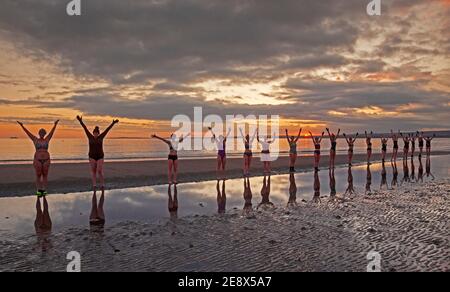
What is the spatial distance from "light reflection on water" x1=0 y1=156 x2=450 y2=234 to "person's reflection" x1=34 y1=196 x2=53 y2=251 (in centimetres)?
16

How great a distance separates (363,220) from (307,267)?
492 cm

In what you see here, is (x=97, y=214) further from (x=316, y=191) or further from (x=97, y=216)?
(x=316, y=191)

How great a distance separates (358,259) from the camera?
7.48 m

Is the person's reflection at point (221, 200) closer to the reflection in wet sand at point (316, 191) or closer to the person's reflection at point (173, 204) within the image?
the person's reflection at point (173, 204)

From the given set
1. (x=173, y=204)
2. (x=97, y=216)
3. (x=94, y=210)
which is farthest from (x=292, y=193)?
(x=97, y=216)

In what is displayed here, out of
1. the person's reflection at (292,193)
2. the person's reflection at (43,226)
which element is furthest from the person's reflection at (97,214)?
the person's reflection at (292,193)

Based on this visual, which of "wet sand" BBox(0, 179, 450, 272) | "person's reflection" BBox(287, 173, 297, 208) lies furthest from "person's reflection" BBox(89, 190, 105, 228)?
"person's reflection" BBox(287, 173, 297, 208)

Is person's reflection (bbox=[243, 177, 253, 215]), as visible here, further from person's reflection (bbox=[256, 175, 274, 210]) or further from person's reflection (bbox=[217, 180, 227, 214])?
person's reflection (bbox=[217, 180, 227, 214])

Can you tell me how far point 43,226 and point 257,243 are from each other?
643cm

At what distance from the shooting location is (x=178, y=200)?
49.6 ft

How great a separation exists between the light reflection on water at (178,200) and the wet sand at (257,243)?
1.19 metres

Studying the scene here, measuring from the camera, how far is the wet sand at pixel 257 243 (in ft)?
23.7
